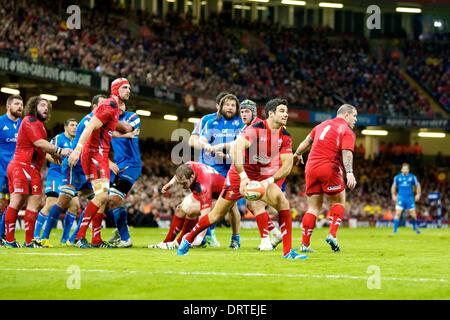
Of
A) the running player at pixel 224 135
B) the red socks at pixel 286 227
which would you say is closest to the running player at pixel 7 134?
the running player at pixel 224 135

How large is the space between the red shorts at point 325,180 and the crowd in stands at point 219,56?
58.0 feet

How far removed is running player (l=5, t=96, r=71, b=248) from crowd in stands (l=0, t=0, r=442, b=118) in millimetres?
16315

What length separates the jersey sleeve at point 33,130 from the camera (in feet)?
46.5

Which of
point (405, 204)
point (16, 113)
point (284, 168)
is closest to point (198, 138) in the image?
point (16, 113)

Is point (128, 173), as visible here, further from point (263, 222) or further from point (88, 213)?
point (263, 222)

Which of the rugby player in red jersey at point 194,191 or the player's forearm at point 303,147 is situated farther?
the player's forearm at point 303,147

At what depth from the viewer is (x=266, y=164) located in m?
12.7

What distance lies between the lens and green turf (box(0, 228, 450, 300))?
832 centimetres

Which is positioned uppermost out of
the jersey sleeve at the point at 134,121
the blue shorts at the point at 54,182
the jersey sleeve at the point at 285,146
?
the jersey sleeve at the point at 134,121

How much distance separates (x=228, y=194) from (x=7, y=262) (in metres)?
3.03

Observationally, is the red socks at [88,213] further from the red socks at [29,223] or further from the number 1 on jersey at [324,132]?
the number 1 on jersey at [324,132]

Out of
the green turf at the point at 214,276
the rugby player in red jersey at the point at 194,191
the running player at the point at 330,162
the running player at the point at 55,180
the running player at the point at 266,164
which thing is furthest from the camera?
the running player at the point at 55,180

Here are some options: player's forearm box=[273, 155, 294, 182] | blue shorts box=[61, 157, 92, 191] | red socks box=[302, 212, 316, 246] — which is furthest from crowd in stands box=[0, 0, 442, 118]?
player's forearm box=[273, 155, 294, 182]

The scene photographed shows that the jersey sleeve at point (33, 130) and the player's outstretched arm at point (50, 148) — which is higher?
the jersey sleeve at point (33, 130)
